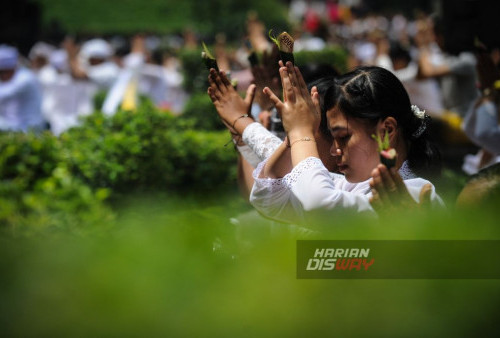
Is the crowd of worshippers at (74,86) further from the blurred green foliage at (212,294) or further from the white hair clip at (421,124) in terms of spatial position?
the blurred green foliage at (212,294)

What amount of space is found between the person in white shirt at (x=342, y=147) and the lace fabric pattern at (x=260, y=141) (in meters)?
0.09

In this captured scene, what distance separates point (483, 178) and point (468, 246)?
778 mm

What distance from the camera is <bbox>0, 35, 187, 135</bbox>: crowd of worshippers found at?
8.32 metres

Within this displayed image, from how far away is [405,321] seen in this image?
1946 millimetres

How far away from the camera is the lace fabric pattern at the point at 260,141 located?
113 inches

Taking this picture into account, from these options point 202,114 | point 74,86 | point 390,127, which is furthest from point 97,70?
point 390,127

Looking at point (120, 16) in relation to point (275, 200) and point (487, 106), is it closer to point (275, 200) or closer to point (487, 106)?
point (487, 106)

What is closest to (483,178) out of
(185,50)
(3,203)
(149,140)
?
(3,203)

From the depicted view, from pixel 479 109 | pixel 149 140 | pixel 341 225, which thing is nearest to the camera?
pixel 341 225

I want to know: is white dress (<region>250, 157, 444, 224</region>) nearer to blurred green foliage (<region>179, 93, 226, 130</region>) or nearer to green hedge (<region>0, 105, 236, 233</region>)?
green hedge (<region>0, 105, 236, 233</region>)

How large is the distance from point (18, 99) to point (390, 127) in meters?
6.50

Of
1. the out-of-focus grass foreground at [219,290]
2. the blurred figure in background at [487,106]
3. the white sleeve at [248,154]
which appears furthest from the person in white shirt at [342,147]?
the blurred figure in background at [487,106]

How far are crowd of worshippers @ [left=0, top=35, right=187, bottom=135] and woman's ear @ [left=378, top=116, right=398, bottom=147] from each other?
5.01 metres

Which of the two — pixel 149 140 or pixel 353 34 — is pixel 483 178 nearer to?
pixel 149 140
